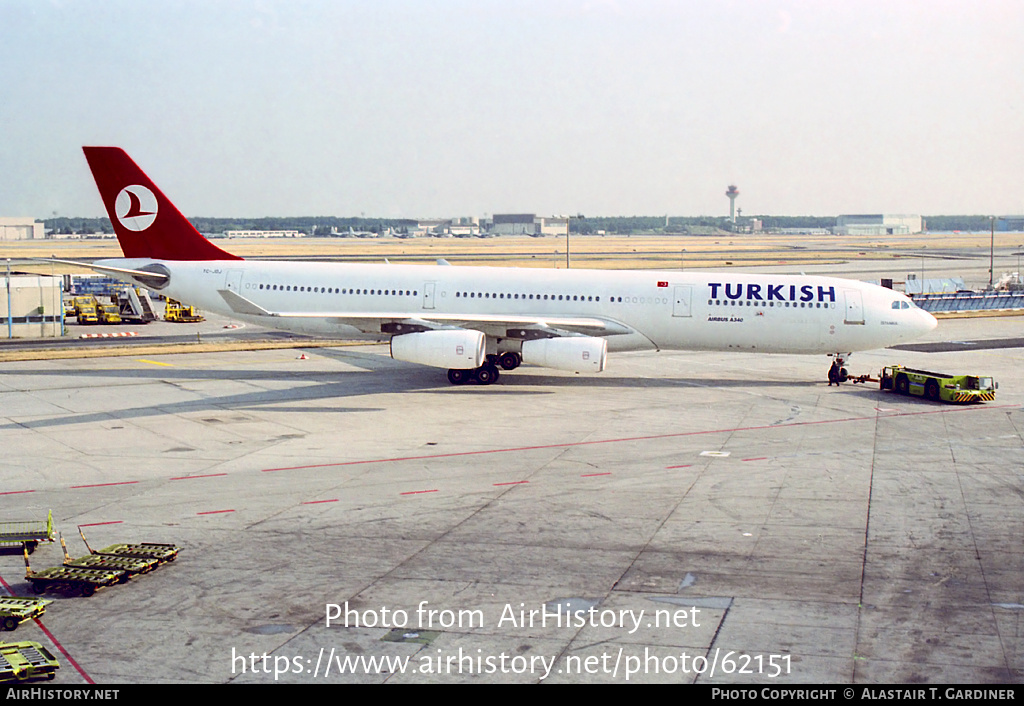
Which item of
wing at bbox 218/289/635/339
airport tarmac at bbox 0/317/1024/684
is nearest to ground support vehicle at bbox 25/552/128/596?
airport tarmac at bbox 0/317/1024/684

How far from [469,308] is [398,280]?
3180 mm

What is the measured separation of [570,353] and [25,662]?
2327cm

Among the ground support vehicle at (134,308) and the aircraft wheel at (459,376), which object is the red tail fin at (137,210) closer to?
the aircraft wheel at (459,376)

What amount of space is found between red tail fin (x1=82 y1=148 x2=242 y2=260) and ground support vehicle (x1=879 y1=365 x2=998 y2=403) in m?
26.7

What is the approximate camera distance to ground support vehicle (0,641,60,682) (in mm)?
12289

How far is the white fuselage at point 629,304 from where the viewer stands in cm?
3575

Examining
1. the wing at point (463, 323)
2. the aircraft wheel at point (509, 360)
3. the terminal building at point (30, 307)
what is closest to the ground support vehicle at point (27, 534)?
the wing at point (463, 323)

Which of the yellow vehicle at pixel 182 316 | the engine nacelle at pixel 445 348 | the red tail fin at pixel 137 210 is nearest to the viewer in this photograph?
the engine nacelle at pixel 445 348

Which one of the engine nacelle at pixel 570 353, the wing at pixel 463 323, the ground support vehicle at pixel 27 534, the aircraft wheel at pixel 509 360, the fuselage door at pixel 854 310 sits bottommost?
the ground support vehicle at pixel 27 534

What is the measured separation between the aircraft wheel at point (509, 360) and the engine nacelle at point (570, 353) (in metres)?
2.56

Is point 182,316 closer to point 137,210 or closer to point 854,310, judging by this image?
point 137,210

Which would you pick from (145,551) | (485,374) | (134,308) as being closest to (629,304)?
(485,374)

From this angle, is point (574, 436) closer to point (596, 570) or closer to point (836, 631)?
point (596, 570)
